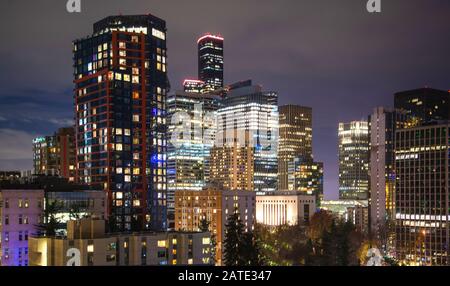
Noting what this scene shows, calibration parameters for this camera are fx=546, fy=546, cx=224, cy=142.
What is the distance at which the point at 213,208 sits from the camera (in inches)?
2395

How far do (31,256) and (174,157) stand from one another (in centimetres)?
8230

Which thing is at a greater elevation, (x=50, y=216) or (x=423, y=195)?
(x=50, y=216)

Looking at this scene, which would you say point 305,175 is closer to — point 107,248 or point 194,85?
point 194,85

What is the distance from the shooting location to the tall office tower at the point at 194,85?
15050 centimetres

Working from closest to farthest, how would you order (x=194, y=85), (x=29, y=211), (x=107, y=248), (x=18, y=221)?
(x=107, y=248)
(x=18, y=221)
(x=29, y=211)
(x=194, y=85)

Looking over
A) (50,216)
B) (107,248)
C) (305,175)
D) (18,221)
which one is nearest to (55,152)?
(50,216)

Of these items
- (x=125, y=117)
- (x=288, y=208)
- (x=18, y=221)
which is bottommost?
(x=288, y=208)

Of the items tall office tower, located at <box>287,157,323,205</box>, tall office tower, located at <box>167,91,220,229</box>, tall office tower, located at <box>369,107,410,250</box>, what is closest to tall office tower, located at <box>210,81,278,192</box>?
tall office tower, located at <box>167,91,220,229</box>

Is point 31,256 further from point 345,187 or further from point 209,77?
point 209,77

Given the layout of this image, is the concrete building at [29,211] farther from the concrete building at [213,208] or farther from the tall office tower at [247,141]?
the tall office tower at [247,141]

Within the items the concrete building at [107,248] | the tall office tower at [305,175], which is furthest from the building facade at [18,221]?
the tall office tower at [305,175]

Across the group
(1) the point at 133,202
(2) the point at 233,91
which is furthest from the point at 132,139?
(2) the point at 233,91

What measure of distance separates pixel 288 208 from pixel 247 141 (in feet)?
126

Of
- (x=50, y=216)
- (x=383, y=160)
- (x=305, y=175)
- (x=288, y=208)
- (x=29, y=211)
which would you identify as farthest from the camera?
(x=305, y=175)
